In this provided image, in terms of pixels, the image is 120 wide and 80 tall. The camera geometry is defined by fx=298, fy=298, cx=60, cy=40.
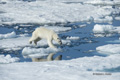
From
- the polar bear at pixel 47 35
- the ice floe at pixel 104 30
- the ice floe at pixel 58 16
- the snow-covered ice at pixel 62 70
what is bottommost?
the snow-covered ice at pixel 62 70

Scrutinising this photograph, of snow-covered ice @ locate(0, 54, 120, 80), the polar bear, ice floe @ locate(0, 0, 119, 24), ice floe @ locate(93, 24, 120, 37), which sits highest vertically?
ice floe @ locate(0, 0, 119, 24)

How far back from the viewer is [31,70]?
6.78m

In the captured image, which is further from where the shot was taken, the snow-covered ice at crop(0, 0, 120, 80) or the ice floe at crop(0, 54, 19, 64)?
the ice floe at crop(0, 54, 19, 64)

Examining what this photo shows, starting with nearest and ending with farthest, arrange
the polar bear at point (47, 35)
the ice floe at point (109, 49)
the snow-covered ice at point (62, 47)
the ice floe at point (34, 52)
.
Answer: the snow-covered ice at point (62, 47)
the ice floe at point (34, 52)
the ice floe at point (109, 49)
the polar bear at point (47, 35)

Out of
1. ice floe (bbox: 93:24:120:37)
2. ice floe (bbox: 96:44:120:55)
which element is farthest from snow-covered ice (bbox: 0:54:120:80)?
ice floe (bbox: 93:24:120:37)

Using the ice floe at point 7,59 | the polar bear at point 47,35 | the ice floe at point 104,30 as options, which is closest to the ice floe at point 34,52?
the polar bear at point 47,35

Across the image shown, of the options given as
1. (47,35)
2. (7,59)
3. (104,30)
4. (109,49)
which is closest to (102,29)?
(104,30)

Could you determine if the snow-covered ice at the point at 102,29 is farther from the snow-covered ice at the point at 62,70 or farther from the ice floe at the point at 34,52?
the snow-covered ice at the point at 62,70

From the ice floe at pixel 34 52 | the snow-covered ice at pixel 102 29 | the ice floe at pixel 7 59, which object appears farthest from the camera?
the snow-covered ice at pixel 102 29

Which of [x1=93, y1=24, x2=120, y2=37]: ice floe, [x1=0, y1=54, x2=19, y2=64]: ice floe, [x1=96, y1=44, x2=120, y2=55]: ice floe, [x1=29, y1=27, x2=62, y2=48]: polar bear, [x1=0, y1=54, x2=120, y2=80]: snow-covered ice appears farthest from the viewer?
[x1=93, y1=24, x2=120, y2=37]: ice floe

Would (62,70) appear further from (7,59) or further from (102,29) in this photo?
(102,29)

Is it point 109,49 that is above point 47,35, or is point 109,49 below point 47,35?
below

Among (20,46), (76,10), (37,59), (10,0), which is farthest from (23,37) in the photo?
(10,0)

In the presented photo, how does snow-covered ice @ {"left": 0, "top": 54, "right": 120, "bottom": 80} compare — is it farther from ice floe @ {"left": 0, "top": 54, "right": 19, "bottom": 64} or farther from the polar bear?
the polar bear
